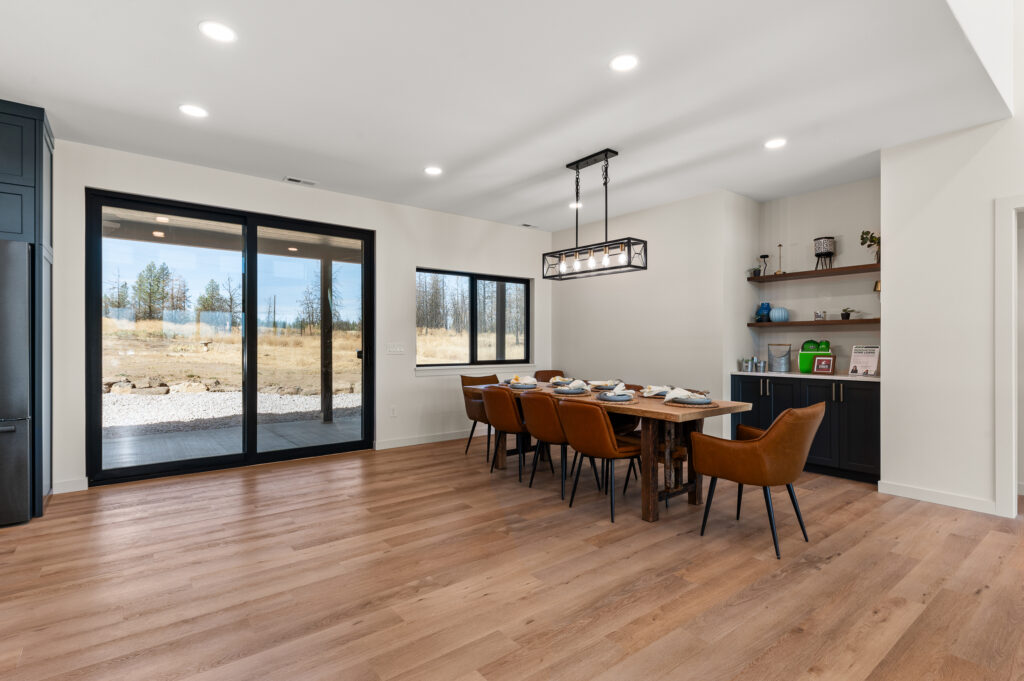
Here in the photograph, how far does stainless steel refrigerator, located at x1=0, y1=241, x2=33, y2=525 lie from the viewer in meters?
3.33

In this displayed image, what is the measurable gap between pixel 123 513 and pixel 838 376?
5.89 meters

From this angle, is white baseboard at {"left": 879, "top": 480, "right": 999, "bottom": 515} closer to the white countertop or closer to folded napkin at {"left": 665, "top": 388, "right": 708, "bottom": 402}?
the white countertop

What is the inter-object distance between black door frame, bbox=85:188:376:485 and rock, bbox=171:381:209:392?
0.35 meters

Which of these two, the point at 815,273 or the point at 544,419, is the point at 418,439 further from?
the point at 815,273

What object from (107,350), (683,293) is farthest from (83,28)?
(683,293)

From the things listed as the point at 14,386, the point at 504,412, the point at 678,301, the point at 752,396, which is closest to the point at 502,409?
the point at 504,412

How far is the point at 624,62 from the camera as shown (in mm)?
2879

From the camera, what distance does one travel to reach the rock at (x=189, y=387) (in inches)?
182

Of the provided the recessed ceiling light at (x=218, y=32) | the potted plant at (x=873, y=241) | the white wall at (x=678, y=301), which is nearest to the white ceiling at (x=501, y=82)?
the recessed ceiling light at (x=218, y=32)

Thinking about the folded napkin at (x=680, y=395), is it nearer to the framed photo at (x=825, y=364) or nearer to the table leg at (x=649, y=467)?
the table leg at (x=649, y=467)

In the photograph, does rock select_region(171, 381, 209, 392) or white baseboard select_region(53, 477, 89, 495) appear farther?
rock select_region(171, 381, 209, 392)

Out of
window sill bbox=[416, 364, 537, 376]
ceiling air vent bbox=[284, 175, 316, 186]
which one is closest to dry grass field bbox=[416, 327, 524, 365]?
window sill bbox=[416, 364, 537, 376]

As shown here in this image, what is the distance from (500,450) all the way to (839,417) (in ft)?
10.1

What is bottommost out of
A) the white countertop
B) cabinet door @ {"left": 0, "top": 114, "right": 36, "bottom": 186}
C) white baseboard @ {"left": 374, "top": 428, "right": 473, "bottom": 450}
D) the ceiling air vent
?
white baseboard @ {"left": 374, "top": 428, "right": 473, "bottom": 450}
